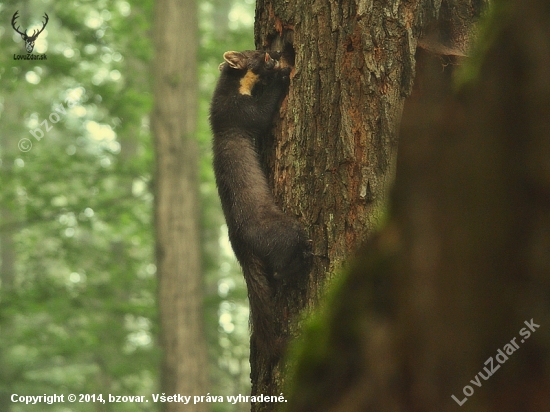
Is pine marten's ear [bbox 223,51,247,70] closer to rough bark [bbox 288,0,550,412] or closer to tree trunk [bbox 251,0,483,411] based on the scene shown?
tree trunk [bbox 251,0,483,411]

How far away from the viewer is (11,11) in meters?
10.1

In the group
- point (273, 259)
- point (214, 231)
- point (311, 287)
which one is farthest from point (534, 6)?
point (214, 231)

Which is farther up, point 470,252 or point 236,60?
point 470,252

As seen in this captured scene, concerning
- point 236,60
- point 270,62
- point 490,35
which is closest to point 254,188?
point 270,62

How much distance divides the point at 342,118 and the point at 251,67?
71.9 inches

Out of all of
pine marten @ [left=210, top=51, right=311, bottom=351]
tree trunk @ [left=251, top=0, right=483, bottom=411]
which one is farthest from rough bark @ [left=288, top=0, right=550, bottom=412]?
pine marten @ [left=210, top=51, right=311, bottom=351]

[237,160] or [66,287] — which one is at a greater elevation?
[237,160]

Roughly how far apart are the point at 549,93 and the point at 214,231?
540 inches

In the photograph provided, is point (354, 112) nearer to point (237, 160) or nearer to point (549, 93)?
point (237, 160)

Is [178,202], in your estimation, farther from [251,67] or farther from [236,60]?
[251,67]

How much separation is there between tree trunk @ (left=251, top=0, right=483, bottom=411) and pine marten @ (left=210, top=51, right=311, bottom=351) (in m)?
0.11

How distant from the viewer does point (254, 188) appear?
3.92m

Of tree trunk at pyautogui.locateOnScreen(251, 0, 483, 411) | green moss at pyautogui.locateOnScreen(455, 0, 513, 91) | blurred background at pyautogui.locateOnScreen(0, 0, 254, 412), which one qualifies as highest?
green moss at pyautogui.locateOnScreen(455, 0, 513, 91)

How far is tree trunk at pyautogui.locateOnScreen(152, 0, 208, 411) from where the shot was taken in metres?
9.49
